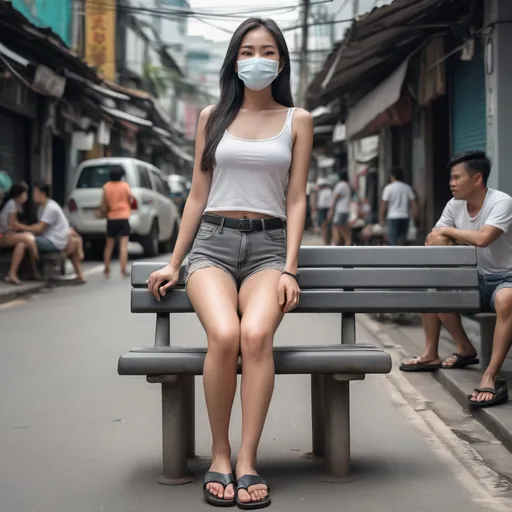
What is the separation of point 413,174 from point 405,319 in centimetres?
771

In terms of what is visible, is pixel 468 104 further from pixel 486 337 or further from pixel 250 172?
pixel 250 172

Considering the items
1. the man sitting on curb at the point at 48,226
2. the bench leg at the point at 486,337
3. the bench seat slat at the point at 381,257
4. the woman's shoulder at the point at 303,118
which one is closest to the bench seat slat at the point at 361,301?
the bench seat slat at the point at 381,257

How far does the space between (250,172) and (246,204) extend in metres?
0.15

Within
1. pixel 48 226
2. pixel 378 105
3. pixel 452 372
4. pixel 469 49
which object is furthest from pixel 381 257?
pixel 378 105

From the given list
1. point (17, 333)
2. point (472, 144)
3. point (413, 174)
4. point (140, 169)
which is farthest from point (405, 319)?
point (140, 169)

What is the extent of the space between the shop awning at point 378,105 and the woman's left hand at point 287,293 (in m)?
8.87

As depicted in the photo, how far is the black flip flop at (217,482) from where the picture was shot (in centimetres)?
365

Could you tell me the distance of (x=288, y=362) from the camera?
3902mm

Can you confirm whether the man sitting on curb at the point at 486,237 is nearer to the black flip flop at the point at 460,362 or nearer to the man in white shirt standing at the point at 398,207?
the black flip flop at the point at 460,362

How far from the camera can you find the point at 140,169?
18.9 metres

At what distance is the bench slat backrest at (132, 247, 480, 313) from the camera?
14.2ft

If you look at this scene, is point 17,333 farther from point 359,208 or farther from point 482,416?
point 359,208

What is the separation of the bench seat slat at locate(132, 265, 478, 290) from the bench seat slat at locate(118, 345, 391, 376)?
48 cm

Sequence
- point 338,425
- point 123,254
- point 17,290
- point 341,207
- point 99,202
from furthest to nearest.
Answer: point 341,207 → point 99,202 → point 123,254 → point 17,290 → point 338,425
